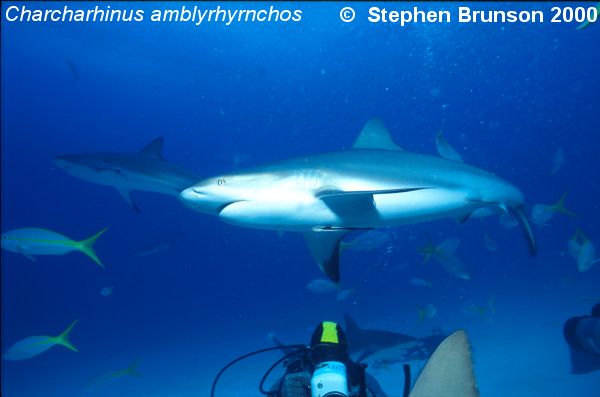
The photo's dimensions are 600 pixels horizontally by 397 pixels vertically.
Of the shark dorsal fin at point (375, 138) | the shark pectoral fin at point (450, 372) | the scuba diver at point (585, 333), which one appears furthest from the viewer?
the scuba diver at point (585, 333)

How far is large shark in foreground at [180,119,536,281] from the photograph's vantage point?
11.0 ft

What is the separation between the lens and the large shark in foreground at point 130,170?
7.10 m

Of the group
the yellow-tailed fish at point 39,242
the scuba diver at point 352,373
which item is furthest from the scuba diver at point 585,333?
the yellow-tailed fish at point 39,242

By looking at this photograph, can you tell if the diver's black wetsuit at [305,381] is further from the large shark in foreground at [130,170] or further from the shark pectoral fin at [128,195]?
the shark pectoral fin at [128,195]

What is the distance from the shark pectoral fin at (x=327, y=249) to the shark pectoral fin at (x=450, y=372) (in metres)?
1.67

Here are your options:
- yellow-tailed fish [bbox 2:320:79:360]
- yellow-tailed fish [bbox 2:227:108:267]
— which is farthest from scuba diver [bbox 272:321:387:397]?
Answer: yellow-tailed fish [bbox 2:320:79:360]

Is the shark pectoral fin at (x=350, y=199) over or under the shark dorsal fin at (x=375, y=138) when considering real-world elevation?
under

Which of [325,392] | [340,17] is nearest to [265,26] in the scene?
[340,17]

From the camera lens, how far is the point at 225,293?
48.7 m

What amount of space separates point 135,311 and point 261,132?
109ft

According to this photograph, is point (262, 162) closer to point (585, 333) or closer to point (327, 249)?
point (327, 249)

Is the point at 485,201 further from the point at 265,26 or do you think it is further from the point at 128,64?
the point at 128,64

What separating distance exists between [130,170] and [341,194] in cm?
535

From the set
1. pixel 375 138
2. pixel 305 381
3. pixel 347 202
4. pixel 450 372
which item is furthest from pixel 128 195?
pixel 450 372
